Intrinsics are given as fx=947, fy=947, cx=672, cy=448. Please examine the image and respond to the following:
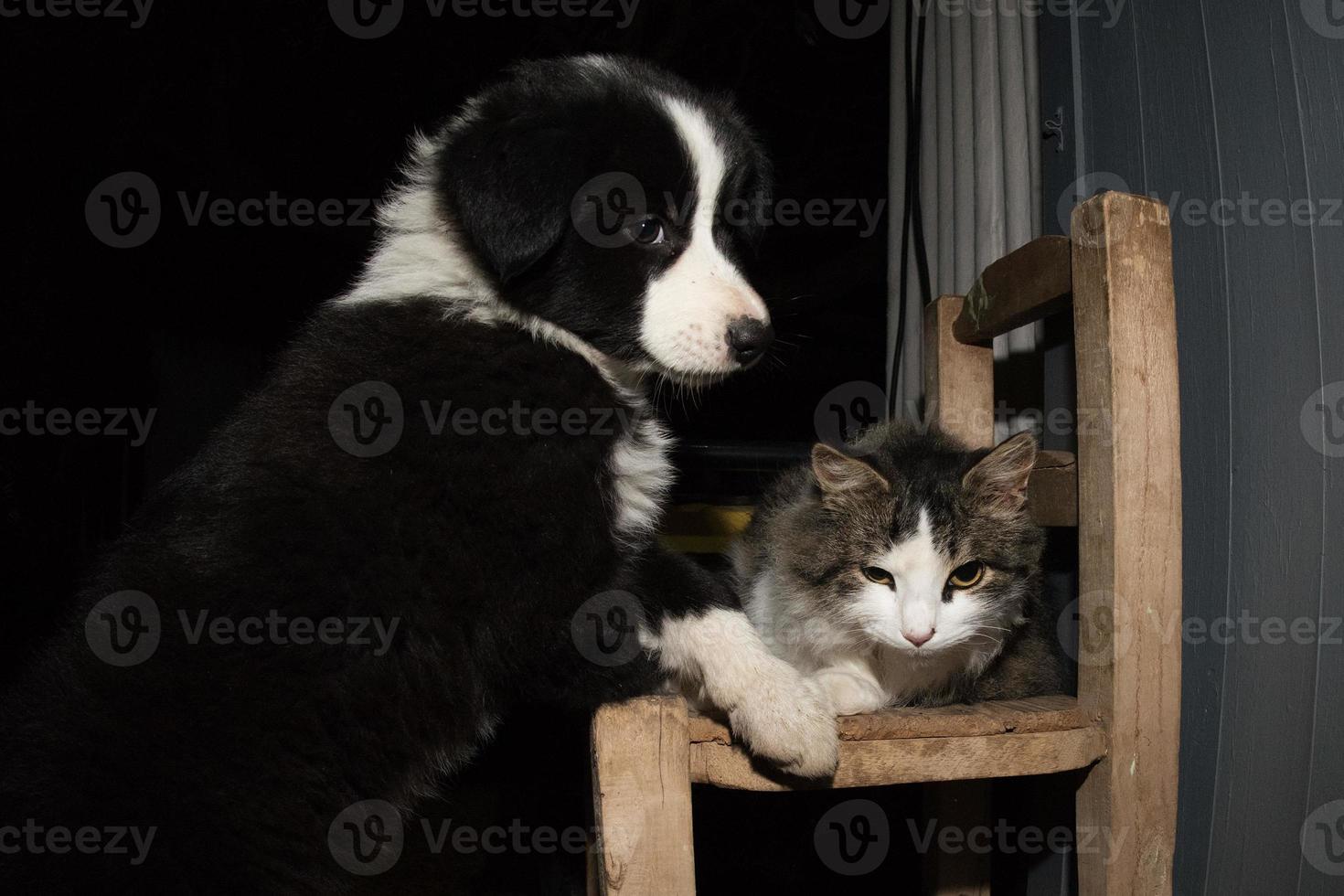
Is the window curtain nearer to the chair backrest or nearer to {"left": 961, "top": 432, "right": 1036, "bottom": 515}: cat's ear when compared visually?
{"left": 961, "top": 432, "right": 1036, "bottom": 515}: cat's ear

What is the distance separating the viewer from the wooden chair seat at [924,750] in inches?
49.1

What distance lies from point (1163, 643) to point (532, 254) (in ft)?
3.29

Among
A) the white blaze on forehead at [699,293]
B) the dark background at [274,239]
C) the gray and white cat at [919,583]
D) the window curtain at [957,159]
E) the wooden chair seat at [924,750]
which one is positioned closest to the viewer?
the wooden chair seat at [924,750]

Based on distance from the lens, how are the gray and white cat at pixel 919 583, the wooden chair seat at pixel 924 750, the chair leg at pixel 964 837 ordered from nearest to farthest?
the wooden chair seat at pixel 924 750
the gray and white cat at pixel 919 583
the chair leg at pixel 964 837

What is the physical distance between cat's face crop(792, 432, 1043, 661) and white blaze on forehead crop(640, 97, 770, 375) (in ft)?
1.01

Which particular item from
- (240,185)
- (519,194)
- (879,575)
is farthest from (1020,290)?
(240,185)

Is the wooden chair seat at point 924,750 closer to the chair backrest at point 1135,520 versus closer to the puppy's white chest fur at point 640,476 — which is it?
the chair backrest at point 1135,520

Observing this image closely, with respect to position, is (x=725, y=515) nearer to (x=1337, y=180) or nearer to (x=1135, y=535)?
(x=1135, y=535)

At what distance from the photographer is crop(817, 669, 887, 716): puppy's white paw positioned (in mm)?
1447

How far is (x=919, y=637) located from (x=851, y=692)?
0.15 meters

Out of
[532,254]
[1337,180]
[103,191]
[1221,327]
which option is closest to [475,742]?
[532,254]

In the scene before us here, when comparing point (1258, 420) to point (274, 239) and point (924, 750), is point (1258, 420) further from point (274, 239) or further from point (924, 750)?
point (274, 239)

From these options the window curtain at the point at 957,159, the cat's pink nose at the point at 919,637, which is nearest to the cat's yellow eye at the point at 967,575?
the cat's pink nose at the point at 919,637

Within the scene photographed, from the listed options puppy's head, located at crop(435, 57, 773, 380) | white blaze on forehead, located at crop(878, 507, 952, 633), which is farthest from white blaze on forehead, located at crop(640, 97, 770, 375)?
white blaze on forehead, located at crop(878, 507, 952, 633)
